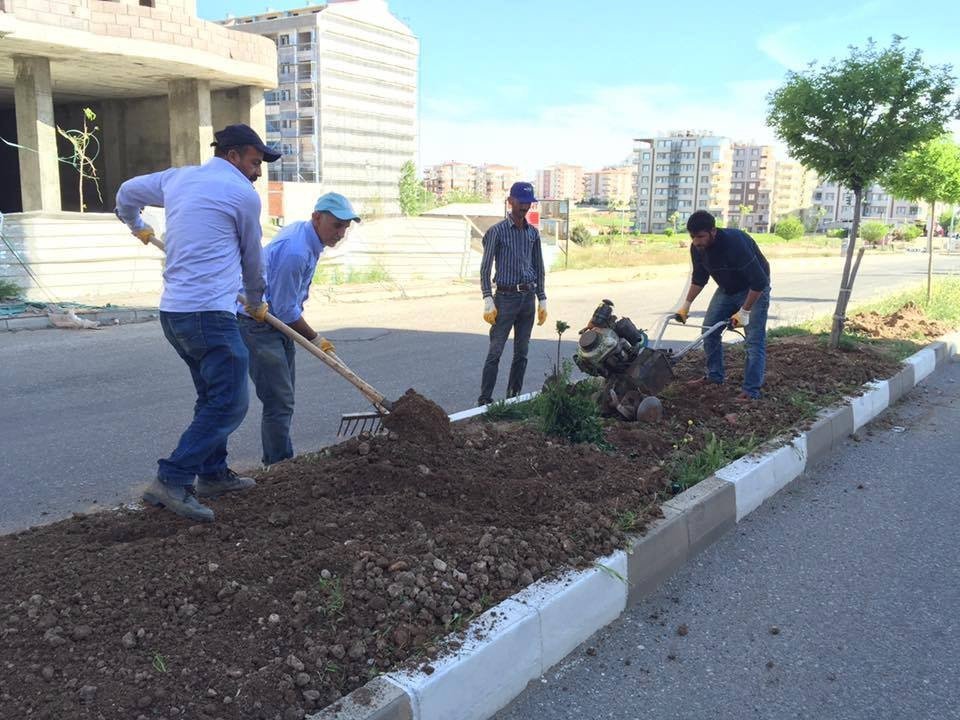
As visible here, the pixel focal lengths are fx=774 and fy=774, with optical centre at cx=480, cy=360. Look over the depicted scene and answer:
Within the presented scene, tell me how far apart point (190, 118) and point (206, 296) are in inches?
919

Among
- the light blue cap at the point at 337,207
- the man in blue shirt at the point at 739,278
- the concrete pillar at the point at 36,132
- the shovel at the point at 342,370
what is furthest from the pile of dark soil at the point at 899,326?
the concrete pillar at the point at 36,132

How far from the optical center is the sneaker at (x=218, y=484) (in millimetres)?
3756

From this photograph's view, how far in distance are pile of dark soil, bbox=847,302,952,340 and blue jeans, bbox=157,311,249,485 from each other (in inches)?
343

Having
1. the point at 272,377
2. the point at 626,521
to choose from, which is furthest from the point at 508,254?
the point at 626,521

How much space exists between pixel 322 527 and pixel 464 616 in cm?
84

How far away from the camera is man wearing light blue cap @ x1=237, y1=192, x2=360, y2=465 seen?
13.8 feet

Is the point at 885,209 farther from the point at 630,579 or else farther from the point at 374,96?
the point at 630,579

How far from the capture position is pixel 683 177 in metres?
156

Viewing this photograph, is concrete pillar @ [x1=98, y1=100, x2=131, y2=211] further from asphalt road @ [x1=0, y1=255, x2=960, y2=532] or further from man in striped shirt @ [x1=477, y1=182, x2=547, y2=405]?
man in striped shirt @ [x1=477, y1=182, x2=547, y2=405]

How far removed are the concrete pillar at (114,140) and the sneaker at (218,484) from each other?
28222mm

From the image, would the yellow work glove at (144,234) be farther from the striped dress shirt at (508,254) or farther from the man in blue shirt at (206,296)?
the striped dress shirt at (508,254)

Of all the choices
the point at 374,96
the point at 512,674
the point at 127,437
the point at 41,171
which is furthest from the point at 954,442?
the point at 374,96

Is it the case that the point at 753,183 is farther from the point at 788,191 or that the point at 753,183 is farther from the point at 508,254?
the point at 508,254

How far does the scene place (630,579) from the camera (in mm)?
3328
